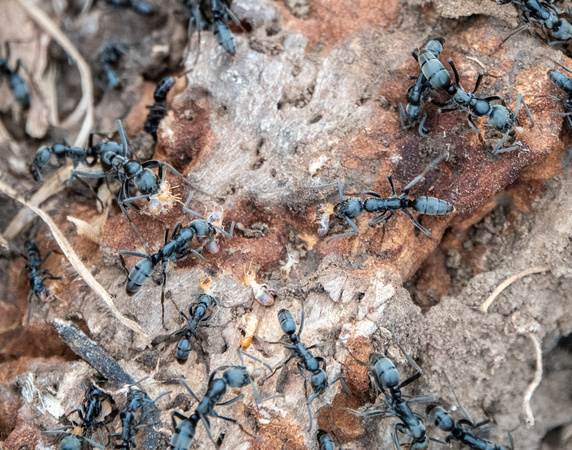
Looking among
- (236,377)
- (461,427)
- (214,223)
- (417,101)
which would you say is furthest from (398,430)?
(417,101)

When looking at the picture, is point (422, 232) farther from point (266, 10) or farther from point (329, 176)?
point (266, 10)

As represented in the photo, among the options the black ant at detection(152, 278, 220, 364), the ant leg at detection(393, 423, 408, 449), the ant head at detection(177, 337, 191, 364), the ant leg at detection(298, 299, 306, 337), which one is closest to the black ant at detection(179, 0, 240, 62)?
the black ant at detection(152, 278, 220, 364)

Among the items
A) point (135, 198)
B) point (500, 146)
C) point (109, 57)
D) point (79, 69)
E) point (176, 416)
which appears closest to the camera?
point (176, 416)

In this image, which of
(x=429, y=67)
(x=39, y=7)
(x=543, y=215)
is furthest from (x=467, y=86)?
(x=39, y=7)

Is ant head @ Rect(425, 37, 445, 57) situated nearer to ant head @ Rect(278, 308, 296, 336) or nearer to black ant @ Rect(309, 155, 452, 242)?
black ant @ Rect(309, 155, 452, 242)

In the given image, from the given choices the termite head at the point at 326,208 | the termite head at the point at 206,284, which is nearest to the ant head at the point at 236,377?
the termite head at the point at 206,284

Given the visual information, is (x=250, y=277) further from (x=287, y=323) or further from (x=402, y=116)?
(x=402, y=116)
